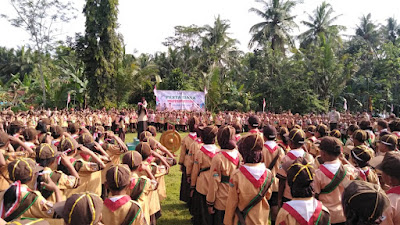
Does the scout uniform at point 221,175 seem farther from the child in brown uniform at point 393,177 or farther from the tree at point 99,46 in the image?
the tree at point 99,46

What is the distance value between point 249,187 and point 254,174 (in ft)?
0.49

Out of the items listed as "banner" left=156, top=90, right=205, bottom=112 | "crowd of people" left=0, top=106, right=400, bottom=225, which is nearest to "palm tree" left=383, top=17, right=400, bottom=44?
"banner" left=156, top=90, right=205, bottom=112

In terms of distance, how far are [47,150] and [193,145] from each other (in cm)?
252

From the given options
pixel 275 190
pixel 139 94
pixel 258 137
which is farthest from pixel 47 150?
pixel 139 94

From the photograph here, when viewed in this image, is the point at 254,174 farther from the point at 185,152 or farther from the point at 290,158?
the point at 185,152

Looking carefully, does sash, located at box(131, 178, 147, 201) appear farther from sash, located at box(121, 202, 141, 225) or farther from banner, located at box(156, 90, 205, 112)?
banner, located at box(156, 90, 205, 112)

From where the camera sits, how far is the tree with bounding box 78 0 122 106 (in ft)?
82.3

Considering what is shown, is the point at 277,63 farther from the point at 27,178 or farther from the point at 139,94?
the point at 27,178

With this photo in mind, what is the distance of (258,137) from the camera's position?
3.32 m

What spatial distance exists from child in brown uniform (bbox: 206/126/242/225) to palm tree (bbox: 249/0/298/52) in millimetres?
30001

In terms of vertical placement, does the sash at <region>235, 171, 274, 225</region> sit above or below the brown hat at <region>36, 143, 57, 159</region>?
below

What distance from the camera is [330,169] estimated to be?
3453 mm

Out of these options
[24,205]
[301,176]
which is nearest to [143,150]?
[24,205]

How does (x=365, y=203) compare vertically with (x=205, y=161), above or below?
above
